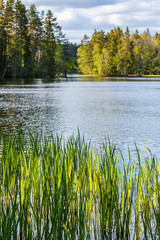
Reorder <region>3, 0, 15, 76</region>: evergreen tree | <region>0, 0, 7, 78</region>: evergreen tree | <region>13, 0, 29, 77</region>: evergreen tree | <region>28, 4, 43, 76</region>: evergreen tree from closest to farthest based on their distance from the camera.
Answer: <region>0, 0, 7, 78</region>: evergreen tree
<region>3, 0, 15, 76</region>: evergreen tree
<region>13, 0, 29, 77</region>: evergreen tree
<region>28, 4, 43, 76</region>: evergreen tree

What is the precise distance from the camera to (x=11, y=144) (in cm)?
541

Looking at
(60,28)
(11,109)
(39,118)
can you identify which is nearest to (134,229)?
(39,118)

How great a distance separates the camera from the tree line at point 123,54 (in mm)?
119738

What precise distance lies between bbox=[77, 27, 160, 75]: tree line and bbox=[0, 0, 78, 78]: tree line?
1139 inches

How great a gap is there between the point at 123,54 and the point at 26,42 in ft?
164

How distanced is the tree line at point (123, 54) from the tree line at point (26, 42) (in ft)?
94.9

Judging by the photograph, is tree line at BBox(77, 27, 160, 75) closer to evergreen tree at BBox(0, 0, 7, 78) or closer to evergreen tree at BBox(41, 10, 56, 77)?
evergreen tree at BBox(41, 10, 56, 77)

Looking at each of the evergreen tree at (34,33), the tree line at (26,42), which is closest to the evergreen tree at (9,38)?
the tree line at (26,42)

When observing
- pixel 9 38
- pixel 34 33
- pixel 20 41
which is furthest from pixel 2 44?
pixel 34 33

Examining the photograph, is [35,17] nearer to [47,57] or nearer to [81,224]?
[47,57]

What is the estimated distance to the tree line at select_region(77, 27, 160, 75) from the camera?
119738mm

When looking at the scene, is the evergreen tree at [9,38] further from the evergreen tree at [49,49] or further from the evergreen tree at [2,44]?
the evergreen tree at [49,49]

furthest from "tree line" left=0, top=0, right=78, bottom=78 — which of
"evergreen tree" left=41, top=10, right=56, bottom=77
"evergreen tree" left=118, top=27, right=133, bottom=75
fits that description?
"evergreen tree" left=118, top=27, right=133, bottom=75

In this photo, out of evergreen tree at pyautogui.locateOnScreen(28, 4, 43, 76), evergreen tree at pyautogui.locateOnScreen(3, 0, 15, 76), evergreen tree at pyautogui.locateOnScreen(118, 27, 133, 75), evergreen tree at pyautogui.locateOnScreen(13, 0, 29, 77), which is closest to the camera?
evergreen tree at pyautogui.locateOnScreen(3, 0, 15, 76)
